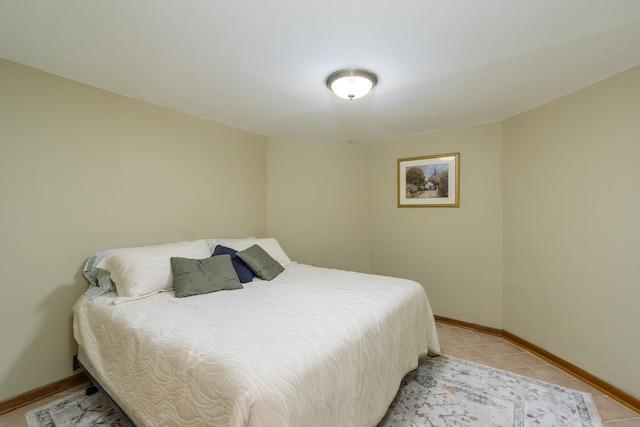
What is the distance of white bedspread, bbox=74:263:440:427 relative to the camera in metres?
1.00

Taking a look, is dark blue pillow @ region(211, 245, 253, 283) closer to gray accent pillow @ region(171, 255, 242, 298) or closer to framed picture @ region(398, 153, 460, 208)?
gray accent pillow @ region(171, 255, 242, 298)

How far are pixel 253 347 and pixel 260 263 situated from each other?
1.33 metres

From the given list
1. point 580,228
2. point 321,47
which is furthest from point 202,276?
point 580,228

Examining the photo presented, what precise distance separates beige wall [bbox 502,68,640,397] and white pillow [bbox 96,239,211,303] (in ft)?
10.5

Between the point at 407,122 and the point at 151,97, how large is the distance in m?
2.50

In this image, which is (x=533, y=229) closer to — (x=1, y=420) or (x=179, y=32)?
(x=179, y=32)

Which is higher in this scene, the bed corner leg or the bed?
the bed

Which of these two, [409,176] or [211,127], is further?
[409,176]

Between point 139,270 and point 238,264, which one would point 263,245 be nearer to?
Result: point 238,264

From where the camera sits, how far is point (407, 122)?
3.00m

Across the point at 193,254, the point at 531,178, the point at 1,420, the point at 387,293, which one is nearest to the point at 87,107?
the point at 193,254

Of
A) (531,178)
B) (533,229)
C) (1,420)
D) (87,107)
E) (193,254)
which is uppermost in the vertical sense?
(87,107)

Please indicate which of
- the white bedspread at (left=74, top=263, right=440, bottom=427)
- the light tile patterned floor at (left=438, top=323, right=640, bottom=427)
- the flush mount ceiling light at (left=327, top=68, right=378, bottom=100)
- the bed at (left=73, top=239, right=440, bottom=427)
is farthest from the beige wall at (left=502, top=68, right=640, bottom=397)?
the flush mount ceiling light at (left=327, top=68, right=378, bottom=100)

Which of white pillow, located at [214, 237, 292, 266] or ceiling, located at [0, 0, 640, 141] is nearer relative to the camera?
ceiling, located at [0, 0, 640, 141]
